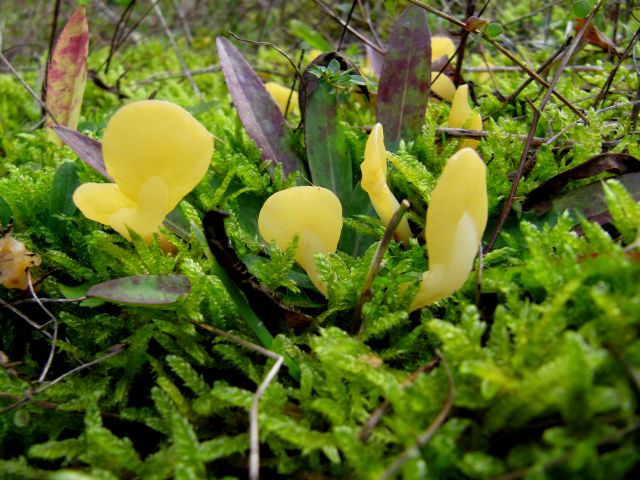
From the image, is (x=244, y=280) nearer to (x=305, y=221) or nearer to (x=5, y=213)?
(x=305, y=221)

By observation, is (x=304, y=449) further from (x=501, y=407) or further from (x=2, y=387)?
(x=2, y=387)

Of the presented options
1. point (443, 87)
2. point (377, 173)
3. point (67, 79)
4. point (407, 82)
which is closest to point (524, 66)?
point (407, 82)

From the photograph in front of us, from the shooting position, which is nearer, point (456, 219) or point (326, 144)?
point (456, 219)

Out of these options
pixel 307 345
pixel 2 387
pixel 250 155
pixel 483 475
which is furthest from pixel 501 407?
pixel 250 155

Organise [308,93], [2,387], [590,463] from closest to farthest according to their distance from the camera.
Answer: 1. [590,463]
2. [2,387]
3. [308,93]

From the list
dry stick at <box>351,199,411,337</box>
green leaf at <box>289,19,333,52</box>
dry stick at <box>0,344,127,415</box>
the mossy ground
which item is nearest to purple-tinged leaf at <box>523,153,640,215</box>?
the mossy ground

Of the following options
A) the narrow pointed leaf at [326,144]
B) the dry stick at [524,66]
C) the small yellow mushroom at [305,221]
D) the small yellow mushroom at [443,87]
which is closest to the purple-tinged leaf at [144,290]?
the small yellow mushroom at [305,221]
